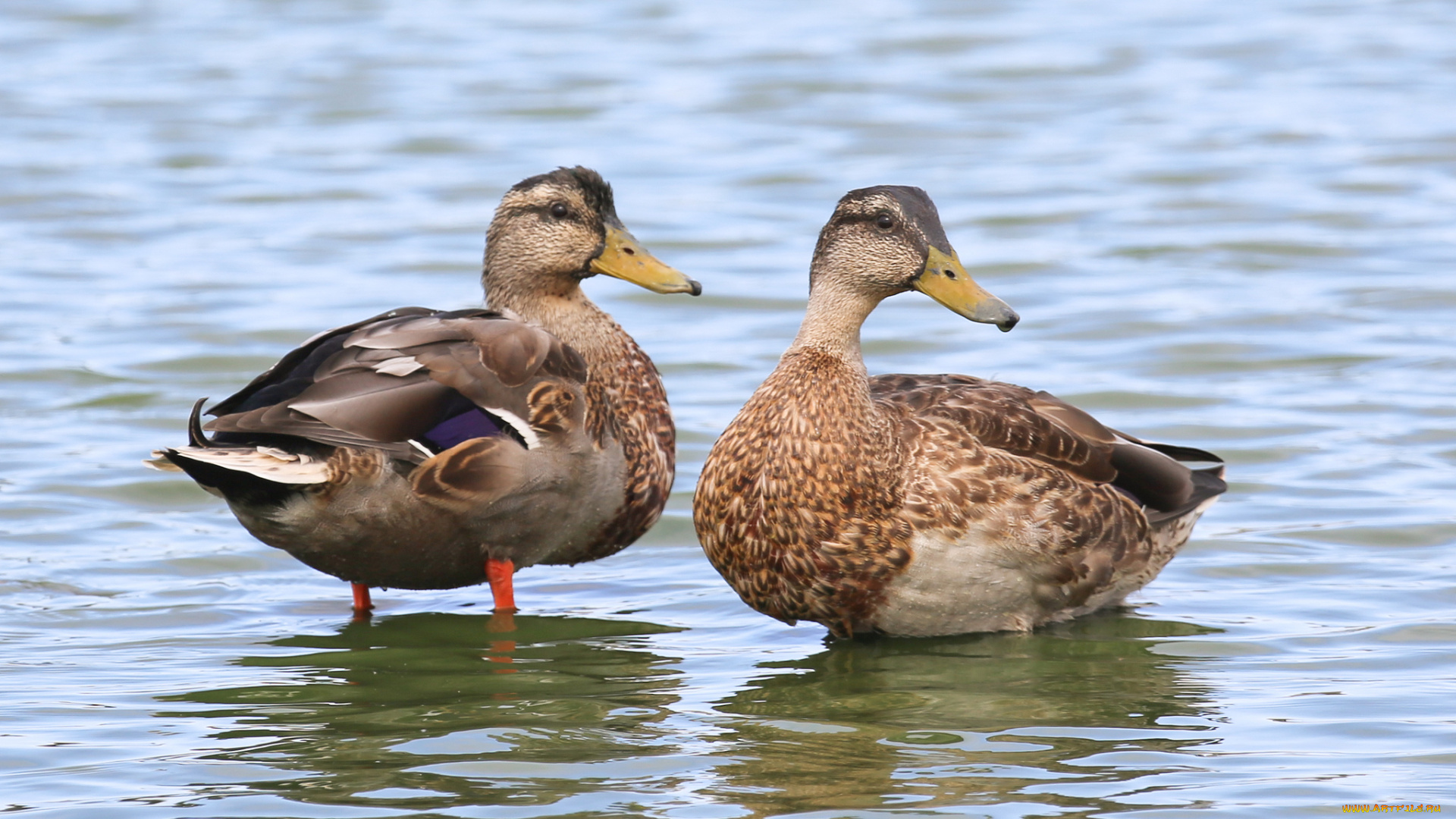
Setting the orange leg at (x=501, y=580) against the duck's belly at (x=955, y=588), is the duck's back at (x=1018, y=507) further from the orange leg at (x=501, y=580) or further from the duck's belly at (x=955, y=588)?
the orange leg at (x=501, y=580)

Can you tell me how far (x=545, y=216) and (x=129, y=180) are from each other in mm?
7978

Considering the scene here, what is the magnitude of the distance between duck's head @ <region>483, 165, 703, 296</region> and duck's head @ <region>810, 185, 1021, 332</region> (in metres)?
1.18

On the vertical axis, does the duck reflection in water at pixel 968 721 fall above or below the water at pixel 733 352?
below

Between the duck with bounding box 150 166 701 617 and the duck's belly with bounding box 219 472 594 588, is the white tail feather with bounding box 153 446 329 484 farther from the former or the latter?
the duck's belly with bounding box 219 472 594 588

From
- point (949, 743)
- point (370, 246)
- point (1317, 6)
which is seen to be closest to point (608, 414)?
point (949, 743)

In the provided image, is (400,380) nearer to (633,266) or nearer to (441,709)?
(441,709)

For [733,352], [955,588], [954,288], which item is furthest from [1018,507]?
[733,352]

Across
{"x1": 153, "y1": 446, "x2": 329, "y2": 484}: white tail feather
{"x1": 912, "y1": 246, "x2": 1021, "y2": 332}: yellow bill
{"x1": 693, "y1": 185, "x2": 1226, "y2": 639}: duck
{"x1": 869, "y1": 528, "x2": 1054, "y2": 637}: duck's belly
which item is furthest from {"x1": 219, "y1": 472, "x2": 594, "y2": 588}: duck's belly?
{"x1": 912, "y1": 246, "x2": 1021, "y2": 332}: yellow bill

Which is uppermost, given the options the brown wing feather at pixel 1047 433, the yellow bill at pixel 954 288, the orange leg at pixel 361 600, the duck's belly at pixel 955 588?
the yellow bill at pixel 954 288

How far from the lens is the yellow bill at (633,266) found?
7758mm

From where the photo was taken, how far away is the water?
555cm

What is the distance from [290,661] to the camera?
6520 millimetres

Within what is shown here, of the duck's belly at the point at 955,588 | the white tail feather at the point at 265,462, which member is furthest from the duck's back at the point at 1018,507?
the white tail feather at the point at 265,462

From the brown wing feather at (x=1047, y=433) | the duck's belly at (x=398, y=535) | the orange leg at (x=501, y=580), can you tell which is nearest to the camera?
the duck's belly at (x=398, y=535)
